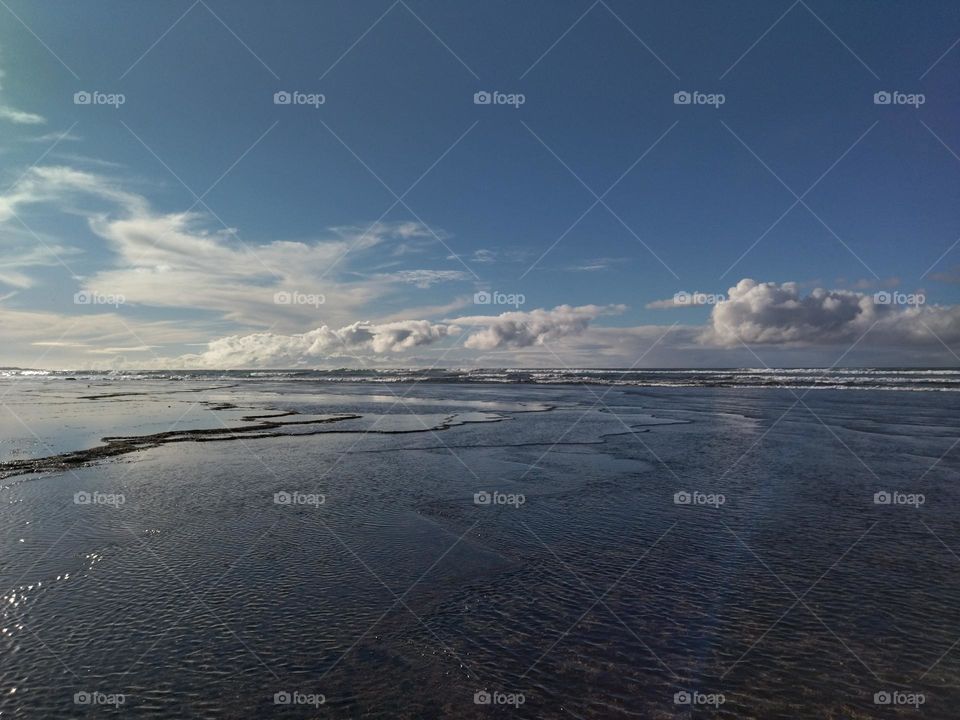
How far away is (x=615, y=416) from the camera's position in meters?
35.2

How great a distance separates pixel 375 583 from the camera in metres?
8.64

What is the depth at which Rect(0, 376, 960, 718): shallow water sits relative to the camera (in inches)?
232

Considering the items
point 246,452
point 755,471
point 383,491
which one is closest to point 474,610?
point 383,491

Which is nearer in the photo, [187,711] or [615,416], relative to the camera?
[187,711]

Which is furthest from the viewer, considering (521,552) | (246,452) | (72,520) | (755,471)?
(246,452)

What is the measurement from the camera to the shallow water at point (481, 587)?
232 inches

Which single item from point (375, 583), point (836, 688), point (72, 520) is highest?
point (72, 520)

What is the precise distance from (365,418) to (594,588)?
27605 mm

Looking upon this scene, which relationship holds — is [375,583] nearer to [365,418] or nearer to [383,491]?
[383,491]

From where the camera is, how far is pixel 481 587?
8.52 m

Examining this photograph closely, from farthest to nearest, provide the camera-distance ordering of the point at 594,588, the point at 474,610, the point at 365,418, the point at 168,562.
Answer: the point at 365,418, the point at 168,562, the point at 594,588, the point at 474,610

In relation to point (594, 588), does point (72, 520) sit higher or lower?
higher

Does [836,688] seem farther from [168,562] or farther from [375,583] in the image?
[168,562]

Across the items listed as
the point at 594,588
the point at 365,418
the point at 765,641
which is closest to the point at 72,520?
the point at 594,588
